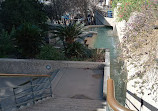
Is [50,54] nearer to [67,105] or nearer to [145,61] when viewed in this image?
A: [67,105]

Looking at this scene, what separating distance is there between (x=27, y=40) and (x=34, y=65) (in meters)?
1.37

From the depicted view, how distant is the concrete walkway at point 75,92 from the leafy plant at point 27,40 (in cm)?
209

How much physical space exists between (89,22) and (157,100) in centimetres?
2545

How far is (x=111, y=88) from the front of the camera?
254 cm

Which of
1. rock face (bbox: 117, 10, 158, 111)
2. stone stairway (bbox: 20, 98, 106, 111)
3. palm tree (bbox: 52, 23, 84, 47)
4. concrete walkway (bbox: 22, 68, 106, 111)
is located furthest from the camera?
palm tree (bbox: 52, 23, 84, 47)

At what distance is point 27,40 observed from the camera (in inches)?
343

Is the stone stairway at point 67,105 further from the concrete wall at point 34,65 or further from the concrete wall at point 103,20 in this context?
the concrete wall at point 103,20

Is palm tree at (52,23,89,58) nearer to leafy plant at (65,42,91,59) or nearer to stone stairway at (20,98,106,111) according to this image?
leafy plant at (65,42,91,59)

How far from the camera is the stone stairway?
196 inches

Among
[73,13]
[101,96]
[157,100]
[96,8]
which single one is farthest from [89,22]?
[157,100]

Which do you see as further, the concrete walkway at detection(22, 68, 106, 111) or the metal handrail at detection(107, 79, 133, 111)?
the concrete walkway at detection(22, 68, 106, 111)

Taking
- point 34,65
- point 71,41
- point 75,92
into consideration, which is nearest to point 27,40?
point 34,65

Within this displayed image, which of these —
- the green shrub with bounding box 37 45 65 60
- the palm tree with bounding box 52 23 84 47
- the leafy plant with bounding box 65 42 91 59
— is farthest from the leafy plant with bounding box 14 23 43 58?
the leafy plant with bounding box 65 42 91 59

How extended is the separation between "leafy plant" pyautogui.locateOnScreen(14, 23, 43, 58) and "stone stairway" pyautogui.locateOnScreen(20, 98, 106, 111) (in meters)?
3.96
